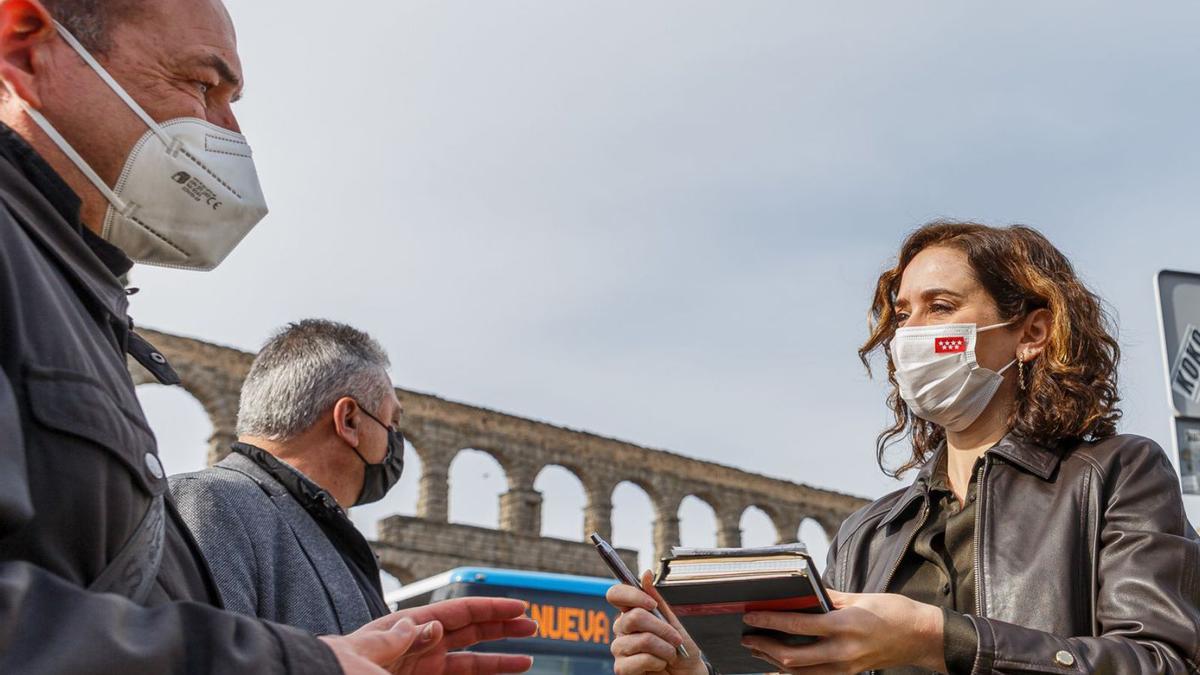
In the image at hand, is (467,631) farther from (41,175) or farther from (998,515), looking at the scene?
(998,515)

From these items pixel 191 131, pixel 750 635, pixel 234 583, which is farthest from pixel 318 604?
pixel 191 131

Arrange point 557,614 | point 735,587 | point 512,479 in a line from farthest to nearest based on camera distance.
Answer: point 512,479 → point 557,614 → point 735,587

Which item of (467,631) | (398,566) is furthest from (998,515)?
(398,566)

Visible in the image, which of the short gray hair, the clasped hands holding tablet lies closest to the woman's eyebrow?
the clasped hands holding tablet

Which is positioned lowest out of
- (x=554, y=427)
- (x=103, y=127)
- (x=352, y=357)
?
(x=103, y=127)

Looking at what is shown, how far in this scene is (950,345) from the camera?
10.00ft

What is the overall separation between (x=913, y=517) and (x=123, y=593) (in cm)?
212

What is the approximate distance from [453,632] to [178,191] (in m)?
0.95

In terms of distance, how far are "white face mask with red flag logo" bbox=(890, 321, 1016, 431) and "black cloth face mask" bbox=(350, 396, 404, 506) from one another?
1.98 metres

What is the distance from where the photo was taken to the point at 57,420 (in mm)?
1470

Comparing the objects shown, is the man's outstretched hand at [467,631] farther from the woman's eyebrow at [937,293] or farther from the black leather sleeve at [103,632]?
the woman's eyebrow at [937,293]

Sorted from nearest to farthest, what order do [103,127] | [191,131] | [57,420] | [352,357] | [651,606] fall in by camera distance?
[57,420], [103,127], [191,131], [651,606], [352,357]

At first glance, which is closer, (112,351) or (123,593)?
(123,593)

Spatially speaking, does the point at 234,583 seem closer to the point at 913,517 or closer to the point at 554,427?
the point at 913,517
